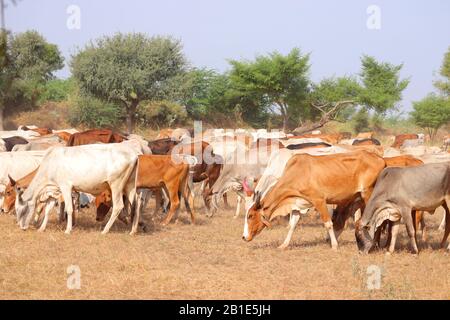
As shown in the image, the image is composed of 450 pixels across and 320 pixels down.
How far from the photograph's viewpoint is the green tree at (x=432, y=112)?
49.3 metres

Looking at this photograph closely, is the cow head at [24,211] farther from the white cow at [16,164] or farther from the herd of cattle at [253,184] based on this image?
the white cow at [16,164]

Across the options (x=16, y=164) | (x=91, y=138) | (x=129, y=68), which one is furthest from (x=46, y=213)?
(x=129, y=68)

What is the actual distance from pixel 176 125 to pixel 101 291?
38222 mm

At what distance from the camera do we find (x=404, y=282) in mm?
Result: 8406

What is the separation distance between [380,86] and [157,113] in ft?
58.4

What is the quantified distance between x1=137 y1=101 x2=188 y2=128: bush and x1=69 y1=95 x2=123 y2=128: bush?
5.42 ft

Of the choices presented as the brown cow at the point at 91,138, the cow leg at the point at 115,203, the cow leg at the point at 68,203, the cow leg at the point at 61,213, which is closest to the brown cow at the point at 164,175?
the cow leg at the point at 115,203

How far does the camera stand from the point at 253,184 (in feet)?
47.4

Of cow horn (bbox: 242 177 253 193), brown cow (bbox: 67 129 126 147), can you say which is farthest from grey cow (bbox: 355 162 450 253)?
brown cow (bbox: 67 129 126 147)

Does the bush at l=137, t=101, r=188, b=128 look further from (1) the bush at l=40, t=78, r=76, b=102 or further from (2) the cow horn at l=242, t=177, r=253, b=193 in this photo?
(2) the cow horn at l=242, t=177, r=253, b=193


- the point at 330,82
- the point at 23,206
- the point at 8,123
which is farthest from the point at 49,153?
the point at 330,82

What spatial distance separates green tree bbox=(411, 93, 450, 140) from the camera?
49.3 m

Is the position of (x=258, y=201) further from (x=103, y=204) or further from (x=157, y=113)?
(x=157, y=113)
